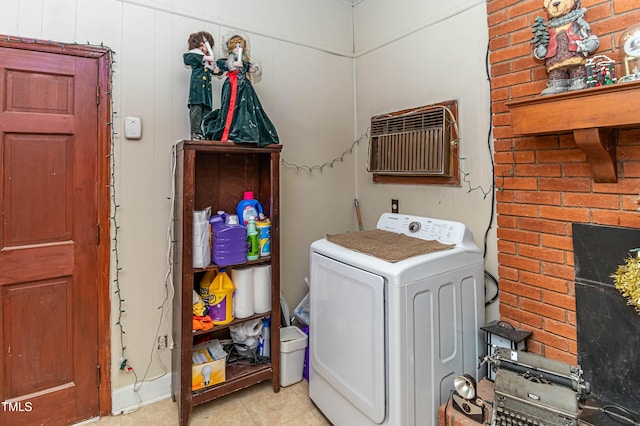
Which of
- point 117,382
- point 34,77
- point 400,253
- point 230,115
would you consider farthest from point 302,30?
point 117,382

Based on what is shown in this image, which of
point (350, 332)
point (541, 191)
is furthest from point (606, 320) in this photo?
point (350, 332)

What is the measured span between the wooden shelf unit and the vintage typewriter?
1.30 metres

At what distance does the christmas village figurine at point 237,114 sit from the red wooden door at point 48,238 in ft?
2.16

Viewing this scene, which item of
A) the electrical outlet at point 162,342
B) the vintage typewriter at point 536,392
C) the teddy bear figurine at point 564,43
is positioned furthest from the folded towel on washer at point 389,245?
the electrical outlet at point 162,342

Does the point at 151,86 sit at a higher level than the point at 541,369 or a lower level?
higher

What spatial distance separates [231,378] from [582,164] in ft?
7.17

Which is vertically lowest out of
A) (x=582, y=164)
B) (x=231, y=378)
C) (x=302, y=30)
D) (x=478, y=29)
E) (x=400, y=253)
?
(x=231, y=378)

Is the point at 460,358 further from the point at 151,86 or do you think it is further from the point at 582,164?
the point at 151,86

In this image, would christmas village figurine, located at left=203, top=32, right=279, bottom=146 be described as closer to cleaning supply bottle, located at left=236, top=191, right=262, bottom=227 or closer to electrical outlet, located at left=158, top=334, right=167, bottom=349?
cleaning supply bottle, located at left=236, top=191, right=262, bottom=227

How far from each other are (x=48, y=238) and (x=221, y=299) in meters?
0.97

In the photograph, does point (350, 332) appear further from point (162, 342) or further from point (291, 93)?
point (291, 93)

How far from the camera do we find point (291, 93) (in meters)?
2.63

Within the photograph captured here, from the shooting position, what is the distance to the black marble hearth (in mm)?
1461

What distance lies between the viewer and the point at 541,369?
1441 millimetres
